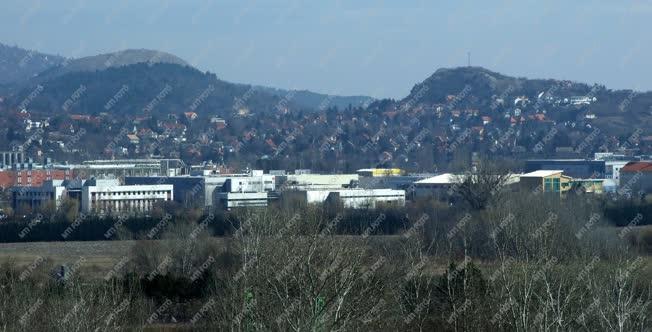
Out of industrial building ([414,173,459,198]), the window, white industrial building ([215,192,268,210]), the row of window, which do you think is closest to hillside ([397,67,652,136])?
industrial building ([414,173,459,198])

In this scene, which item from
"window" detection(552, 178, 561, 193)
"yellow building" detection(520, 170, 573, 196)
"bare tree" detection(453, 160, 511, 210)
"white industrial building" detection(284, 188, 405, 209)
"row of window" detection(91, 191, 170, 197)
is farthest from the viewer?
"row of window" detection(91, 191, 170, 197)

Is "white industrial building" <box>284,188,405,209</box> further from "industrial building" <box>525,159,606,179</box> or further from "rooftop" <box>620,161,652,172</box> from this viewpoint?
"industrial building" <box>525,159,606,179</box>

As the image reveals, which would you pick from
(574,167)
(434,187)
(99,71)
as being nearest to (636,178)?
(434,187)

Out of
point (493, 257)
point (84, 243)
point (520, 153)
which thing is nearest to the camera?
point (493, 257)

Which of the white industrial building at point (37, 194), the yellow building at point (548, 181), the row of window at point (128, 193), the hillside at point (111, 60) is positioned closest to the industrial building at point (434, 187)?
the yellow building at point (548, 181)

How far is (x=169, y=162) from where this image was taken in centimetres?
8250

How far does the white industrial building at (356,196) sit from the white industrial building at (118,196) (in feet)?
19.3

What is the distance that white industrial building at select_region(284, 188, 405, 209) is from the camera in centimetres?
4959

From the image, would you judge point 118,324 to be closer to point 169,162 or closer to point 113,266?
point 113,266

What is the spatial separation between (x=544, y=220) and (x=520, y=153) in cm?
6254

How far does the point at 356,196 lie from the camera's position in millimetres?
53062

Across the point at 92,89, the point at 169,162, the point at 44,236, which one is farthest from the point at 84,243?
the point at 92,89

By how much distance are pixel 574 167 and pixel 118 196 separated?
82.7ft

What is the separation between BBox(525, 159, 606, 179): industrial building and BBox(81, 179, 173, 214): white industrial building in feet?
65.4
